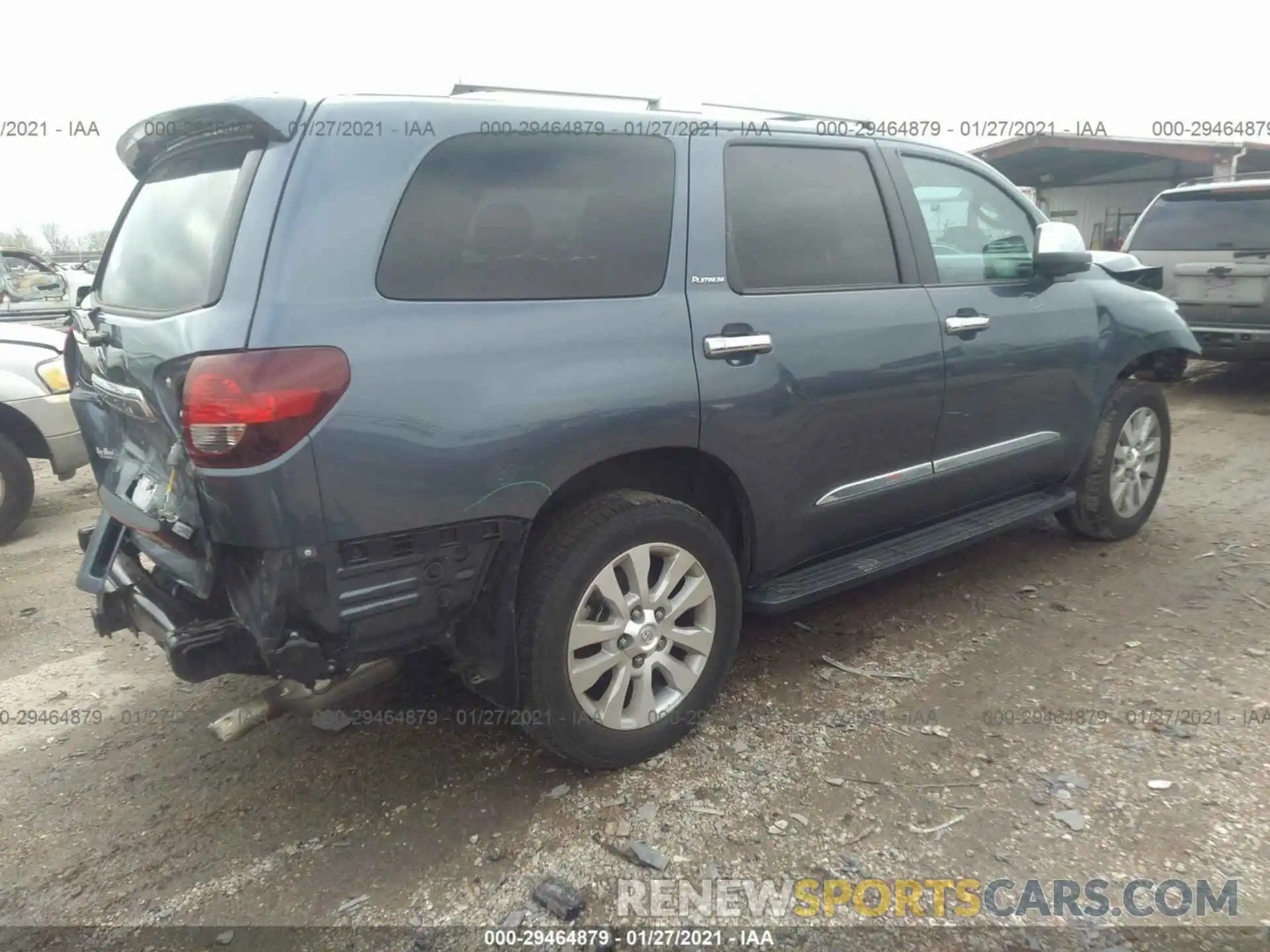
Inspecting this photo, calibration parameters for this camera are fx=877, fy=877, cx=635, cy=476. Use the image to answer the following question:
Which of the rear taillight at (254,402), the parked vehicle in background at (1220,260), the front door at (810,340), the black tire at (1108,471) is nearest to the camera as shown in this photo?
the rear taillight at (254,402)

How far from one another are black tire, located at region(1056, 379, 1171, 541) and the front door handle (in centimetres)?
115

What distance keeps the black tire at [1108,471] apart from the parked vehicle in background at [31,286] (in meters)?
9.13

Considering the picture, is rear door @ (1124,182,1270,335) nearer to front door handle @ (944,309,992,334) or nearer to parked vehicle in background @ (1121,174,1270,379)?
parked vehicle in background @ (1121,174,1270,379)

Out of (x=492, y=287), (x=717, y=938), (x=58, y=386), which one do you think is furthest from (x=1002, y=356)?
(x=58, y=386)

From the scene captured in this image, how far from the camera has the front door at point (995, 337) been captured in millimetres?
3361

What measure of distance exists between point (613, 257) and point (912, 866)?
1.82 metres

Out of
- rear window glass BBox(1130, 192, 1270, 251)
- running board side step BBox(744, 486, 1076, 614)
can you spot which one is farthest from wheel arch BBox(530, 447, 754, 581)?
rear window glass BBox(1130, 192, 1270, 251)

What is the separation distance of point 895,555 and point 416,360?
199 centimetres

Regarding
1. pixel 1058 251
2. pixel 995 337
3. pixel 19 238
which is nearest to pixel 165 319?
pixel 995 337

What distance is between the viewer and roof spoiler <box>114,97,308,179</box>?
6.95 feet

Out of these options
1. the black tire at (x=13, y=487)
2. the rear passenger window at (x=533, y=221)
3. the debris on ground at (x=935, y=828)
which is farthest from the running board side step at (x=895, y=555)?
the black tire at (x=13, y=487)

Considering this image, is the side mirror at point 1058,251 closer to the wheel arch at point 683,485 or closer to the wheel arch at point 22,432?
the wheel arch at point 683,485

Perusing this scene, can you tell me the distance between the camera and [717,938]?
207 centimetres

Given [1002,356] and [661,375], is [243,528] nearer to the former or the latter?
[661,375]
